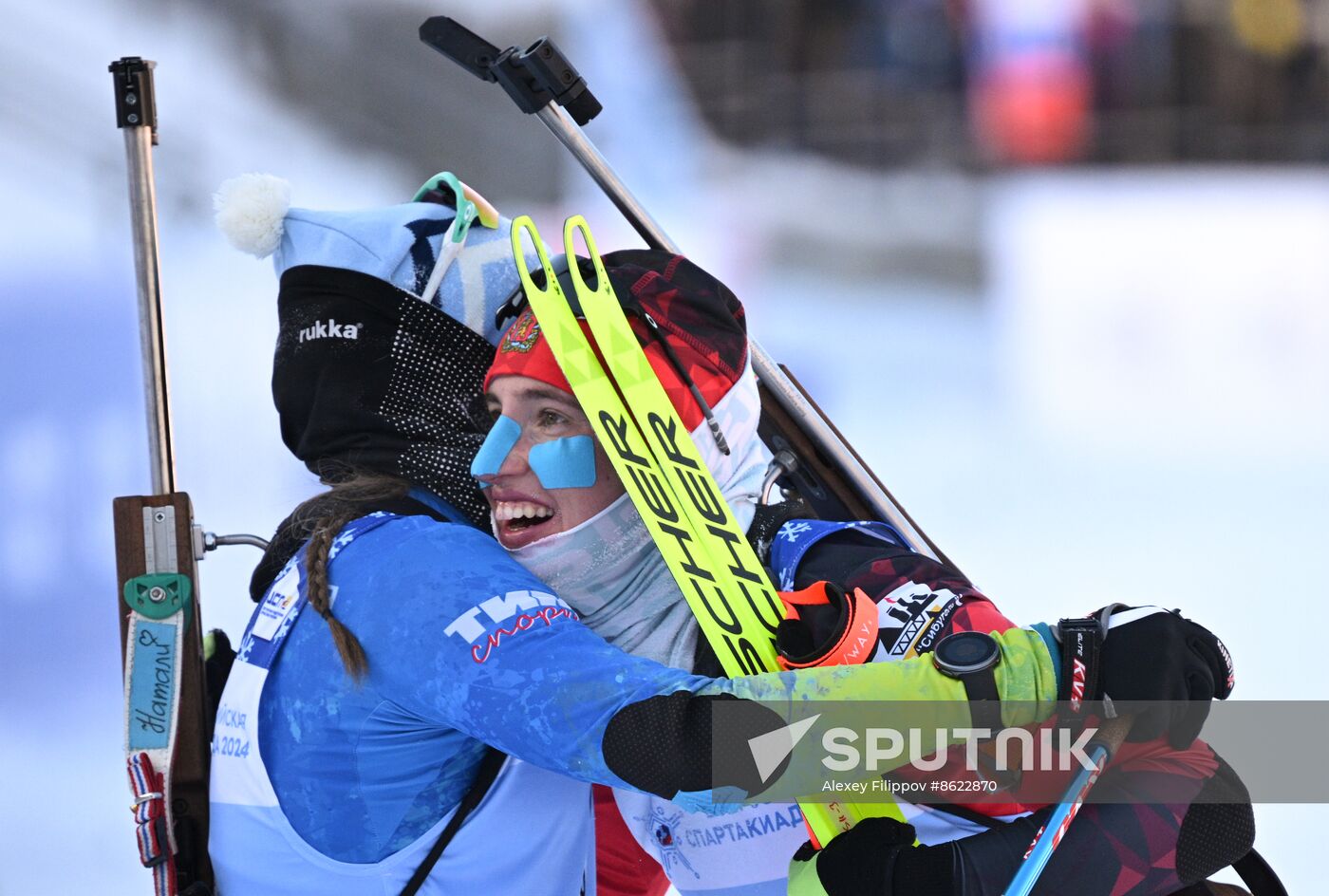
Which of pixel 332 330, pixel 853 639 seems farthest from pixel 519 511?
pixel 853 639

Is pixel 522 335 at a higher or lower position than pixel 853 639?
higher

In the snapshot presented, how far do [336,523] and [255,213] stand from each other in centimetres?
55

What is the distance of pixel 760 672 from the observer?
1917mm

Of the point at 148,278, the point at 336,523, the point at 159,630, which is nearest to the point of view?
the point at 336,523

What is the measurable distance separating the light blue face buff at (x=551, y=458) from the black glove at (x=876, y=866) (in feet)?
1.94

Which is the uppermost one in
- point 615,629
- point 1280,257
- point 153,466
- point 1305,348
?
point 1280,257

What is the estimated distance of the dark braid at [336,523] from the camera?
192 centimetres

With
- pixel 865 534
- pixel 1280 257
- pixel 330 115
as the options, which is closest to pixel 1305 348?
pixel 1280 257

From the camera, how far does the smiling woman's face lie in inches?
83.4

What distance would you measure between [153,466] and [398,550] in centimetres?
67

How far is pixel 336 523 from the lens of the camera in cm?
204

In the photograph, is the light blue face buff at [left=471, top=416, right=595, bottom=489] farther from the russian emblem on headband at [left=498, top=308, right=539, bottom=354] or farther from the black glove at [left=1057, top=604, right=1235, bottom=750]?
the black glove at [left=1057, top=604, right=1235, bottom=750]

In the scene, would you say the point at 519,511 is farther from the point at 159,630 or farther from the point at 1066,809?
the point at 1066,809

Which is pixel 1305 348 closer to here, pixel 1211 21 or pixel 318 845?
pixel 1211 21
